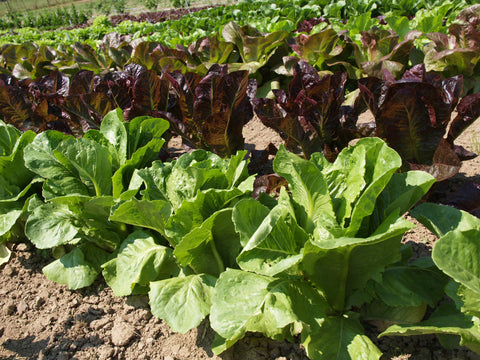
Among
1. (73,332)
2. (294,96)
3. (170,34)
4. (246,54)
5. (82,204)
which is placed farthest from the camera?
(170,34)

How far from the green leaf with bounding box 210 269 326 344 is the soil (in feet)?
1.02

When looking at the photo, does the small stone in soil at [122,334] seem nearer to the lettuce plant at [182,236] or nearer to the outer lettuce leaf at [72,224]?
the lettuce plant at [182,236]

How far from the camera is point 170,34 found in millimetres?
7648

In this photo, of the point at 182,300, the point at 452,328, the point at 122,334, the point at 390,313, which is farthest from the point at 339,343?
the point at 122,334

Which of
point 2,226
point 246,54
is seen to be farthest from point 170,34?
point 2,226

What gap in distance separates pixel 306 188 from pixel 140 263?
37.0 inches

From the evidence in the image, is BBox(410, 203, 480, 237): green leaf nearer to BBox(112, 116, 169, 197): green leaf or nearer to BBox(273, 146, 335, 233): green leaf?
BBox(273, 146, 335, 233): green leaf

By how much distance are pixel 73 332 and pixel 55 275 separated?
39cm

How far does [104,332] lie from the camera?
7.14 ft

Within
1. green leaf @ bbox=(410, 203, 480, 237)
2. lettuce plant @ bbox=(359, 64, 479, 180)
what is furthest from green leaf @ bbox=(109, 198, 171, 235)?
lettuce plant @ bbox=(359, 64, 479, 180)

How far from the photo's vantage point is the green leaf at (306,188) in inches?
65.7

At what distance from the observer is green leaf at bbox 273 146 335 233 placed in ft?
5.48

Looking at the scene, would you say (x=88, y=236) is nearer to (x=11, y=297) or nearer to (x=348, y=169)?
(x=11, y=297)

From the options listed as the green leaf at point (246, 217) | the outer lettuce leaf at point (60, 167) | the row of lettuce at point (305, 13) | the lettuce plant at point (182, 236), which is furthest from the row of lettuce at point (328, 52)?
the green leaf at point (246, 217)
